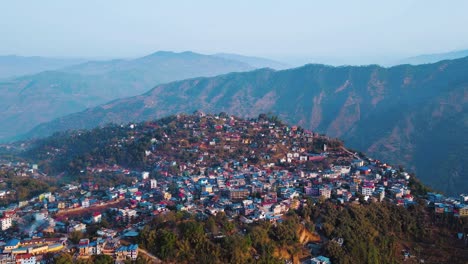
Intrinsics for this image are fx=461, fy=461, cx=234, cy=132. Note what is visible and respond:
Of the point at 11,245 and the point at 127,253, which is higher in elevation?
the point at 127,253

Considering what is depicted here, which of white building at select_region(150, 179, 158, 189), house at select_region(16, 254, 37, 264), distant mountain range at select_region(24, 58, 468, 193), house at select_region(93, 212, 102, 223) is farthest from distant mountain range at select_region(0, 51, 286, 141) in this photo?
house at select_region(16, 254, 37, 264)

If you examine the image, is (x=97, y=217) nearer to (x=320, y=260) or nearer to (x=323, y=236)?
(x=320, y=260)

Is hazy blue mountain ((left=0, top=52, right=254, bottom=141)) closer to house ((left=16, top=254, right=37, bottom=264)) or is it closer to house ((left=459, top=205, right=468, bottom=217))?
house ((left=16, top=254, right=37, bottom=264))

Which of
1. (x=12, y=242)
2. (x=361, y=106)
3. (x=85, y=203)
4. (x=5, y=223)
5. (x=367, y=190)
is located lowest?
(x=5, y=223)

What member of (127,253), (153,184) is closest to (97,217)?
(127,253)

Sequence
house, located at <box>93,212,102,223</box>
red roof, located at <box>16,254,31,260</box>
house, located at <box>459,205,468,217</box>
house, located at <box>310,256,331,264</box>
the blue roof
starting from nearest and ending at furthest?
red roof, located at <box>16,254,31,260</box> → the blue roof → house, located at <box>310,256,331,264</box> → house, located at <box>93,212,102,223</box> → house, located at <box>459,205,468,217</box>

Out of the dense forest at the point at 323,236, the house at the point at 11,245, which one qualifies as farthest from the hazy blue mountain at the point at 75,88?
the dense forest at the point at 323,236

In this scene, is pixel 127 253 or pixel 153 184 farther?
pixel 153 184

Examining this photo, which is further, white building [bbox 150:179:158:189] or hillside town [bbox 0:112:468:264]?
white building [bbox 150:179:158:189]

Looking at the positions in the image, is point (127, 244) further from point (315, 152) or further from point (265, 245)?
point (315, 152)
